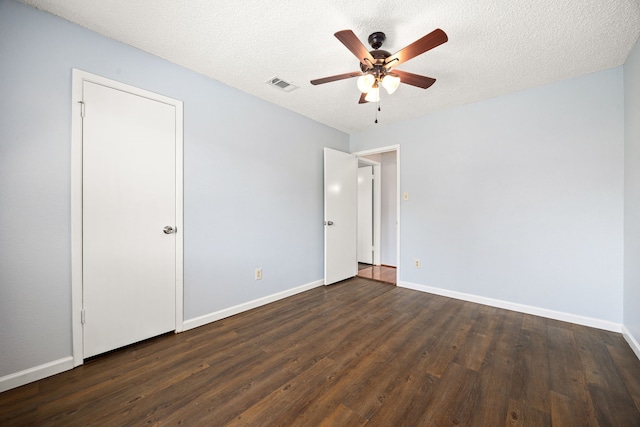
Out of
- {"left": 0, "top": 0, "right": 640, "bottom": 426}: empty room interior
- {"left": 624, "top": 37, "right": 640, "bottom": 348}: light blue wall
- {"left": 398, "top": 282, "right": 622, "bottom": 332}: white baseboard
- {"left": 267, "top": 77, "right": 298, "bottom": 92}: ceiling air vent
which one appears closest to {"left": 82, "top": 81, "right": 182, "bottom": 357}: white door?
{"left": 0, "top": 0, "right": 640, "bottom": 426}: empty room interior

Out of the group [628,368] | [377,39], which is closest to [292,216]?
[377,39]

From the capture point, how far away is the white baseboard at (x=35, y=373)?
160 centimetres

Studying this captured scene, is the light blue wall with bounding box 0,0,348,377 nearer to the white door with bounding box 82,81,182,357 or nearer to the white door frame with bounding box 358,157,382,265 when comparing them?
the white door with bounding box 82,81,182,357

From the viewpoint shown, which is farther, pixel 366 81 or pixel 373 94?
pixel 373 94

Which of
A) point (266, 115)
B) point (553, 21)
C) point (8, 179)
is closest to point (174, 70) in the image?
point (266, 115)

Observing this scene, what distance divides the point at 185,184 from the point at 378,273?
356cm

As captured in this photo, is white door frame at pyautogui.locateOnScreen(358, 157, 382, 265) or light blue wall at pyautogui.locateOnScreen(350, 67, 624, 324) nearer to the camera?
light blue wall at pyautogui.locateOnScreen(350, 67, 624, 324)

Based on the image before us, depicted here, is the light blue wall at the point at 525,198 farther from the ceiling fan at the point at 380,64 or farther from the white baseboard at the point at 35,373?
the white baseboard at the point at 35,373

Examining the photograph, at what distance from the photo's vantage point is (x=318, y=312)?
2.87 m

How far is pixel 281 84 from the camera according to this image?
274 centimetres

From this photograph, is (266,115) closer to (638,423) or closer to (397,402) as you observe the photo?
(397,402)

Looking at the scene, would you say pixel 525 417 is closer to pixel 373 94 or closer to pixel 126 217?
pixel 373 94

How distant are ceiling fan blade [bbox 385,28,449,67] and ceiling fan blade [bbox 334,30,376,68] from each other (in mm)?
149

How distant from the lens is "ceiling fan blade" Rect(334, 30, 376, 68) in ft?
5.02
